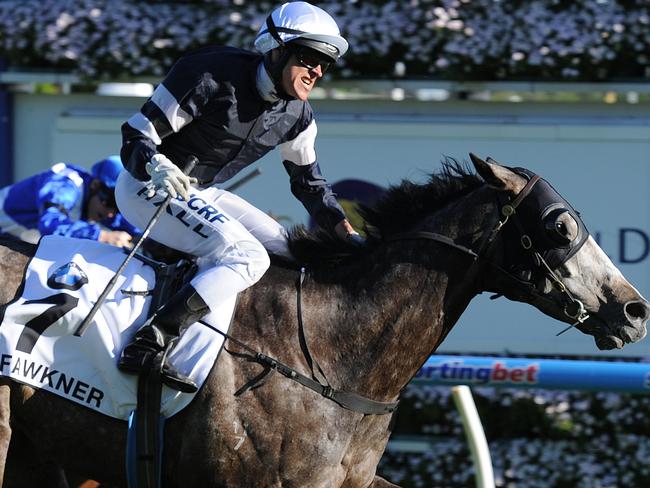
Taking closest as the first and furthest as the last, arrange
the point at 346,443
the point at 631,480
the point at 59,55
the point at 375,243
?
the point at 346,443 → the point at 375,243 → the point at 631,480 → the point at 59,55

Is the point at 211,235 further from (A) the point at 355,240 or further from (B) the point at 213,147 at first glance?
(A) the point at 355,240

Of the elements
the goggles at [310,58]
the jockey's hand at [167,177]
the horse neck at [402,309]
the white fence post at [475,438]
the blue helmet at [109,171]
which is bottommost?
the blue helmet at [109,171]

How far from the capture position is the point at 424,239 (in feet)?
12.8

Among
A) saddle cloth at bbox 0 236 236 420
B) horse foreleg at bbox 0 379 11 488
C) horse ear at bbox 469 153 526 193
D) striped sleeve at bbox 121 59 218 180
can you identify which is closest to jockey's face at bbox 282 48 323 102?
striped sleeve at bbox 121 59 218 180

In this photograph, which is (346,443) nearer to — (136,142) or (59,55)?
(136,142)

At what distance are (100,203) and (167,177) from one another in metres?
2.76

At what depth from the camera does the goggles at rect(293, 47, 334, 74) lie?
3.92 m

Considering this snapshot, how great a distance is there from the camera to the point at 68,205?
594cm

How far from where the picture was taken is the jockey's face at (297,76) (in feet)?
12.9

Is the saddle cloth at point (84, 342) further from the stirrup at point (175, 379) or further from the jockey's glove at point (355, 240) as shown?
the jockey's glove at point (355, 240)

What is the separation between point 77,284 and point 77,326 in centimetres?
14

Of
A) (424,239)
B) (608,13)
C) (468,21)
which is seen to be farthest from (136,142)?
(608,13)

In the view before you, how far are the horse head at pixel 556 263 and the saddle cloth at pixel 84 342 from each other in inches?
36.5

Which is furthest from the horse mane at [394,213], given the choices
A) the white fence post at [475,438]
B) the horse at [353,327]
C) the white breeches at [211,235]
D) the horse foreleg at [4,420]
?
the horse foreleg at [4,420]
